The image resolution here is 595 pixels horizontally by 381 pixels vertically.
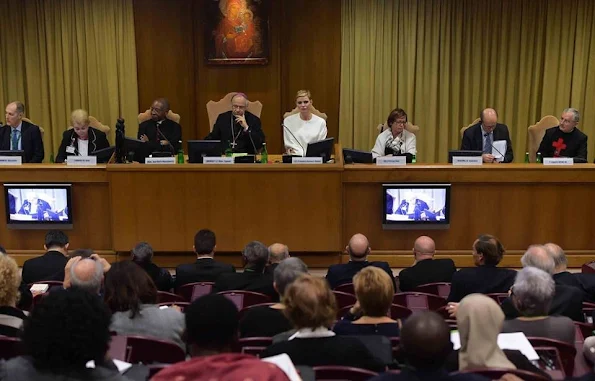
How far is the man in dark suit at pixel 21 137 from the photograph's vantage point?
736 centimetres

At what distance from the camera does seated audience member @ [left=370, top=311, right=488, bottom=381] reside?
232 centimetres

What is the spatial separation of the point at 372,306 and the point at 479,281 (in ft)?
3.84

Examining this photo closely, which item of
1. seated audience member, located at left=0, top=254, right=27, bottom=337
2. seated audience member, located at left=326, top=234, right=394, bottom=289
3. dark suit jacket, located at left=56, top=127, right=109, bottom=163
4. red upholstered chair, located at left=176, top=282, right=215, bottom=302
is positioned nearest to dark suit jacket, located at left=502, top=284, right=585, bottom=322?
seated audience member, located at left=326, top=234, right=394, bottom=289

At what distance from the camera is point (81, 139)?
732cm

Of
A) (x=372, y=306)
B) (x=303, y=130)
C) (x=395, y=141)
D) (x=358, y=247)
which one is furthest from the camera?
(x=303, y=130)

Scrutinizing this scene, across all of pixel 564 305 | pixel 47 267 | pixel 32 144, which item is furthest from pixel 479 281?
pixel 32 144

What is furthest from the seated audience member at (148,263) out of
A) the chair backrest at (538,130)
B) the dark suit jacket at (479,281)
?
the chair backrest at (538,130)

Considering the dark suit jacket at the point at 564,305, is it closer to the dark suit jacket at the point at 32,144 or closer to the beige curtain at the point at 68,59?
the dark suit jacket at the point at 32,144

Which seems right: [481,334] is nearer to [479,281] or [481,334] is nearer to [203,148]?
[479,281]

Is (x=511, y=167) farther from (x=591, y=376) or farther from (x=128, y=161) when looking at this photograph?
(x=591, y=376)

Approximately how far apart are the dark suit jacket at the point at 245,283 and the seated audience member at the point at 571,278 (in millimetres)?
1621

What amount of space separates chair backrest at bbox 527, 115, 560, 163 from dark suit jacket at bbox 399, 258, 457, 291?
136 inches

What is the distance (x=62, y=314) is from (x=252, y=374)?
25.9 inches

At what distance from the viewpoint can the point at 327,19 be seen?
9.30 meters
